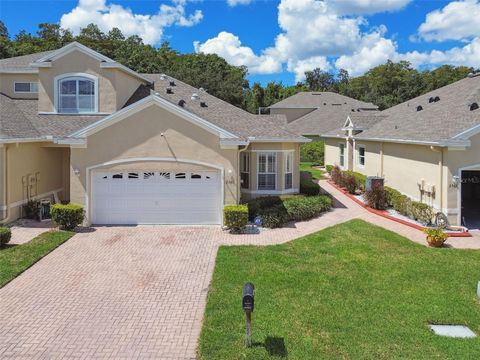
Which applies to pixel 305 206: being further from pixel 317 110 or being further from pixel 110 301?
pixel 317 110

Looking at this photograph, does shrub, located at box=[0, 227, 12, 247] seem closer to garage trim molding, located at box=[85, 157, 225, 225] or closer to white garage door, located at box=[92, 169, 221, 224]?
garage trim molding, located at box=[85, 157, 225, 225]

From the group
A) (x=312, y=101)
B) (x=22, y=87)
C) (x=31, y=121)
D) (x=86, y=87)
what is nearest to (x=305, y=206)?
(x=86, y=87)

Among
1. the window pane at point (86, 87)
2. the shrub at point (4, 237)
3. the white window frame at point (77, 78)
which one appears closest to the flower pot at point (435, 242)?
the shrub at point (4, 237)

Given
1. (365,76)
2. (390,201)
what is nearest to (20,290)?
(390,201)

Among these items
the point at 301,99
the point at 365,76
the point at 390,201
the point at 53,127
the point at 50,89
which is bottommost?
the point at 390,201

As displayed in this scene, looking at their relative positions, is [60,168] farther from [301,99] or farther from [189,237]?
[301,99]

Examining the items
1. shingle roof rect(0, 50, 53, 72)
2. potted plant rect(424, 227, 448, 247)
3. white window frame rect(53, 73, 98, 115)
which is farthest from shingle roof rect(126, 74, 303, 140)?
potted plant rect(424, 227, 448, 247)
